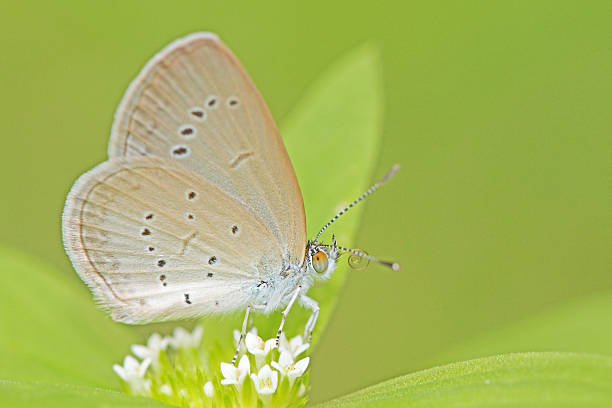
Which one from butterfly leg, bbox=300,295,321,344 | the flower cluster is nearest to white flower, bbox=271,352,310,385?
the flower cluster

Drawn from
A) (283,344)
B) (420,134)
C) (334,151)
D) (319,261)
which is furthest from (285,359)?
(420,134)

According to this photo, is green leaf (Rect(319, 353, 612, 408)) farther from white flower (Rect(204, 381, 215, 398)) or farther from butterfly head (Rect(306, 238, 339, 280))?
butterfly head (Rect(306, 238, 339, 280))

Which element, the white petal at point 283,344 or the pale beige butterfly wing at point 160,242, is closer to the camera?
the white petal at point 283,344

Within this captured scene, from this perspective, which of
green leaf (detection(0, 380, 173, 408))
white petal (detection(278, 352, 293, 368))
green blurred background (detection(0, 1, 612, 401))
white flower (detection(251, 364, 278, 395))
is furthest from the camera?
green blurred background (detection(0, 1, 612, 401))

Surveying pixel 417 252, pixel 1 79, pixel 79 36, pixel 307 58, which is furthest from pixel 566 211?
pixel 1 79

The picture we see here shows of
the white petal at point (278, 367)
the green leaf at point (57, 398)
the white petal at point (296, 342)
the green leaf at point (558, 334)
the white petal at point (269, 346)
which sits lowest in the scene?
the green leaf at point (57, 398)

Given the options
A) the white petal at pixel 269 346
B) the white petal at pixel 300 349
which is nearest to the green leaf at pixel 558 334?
the white petal at pixel 300 349

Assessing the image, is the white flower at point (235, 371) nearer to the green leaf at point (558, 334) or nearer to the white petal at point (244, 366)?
the white petal at point (244, 366)

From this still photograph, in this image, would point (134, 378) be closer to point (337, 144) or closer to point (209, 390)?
point (209, 390)
